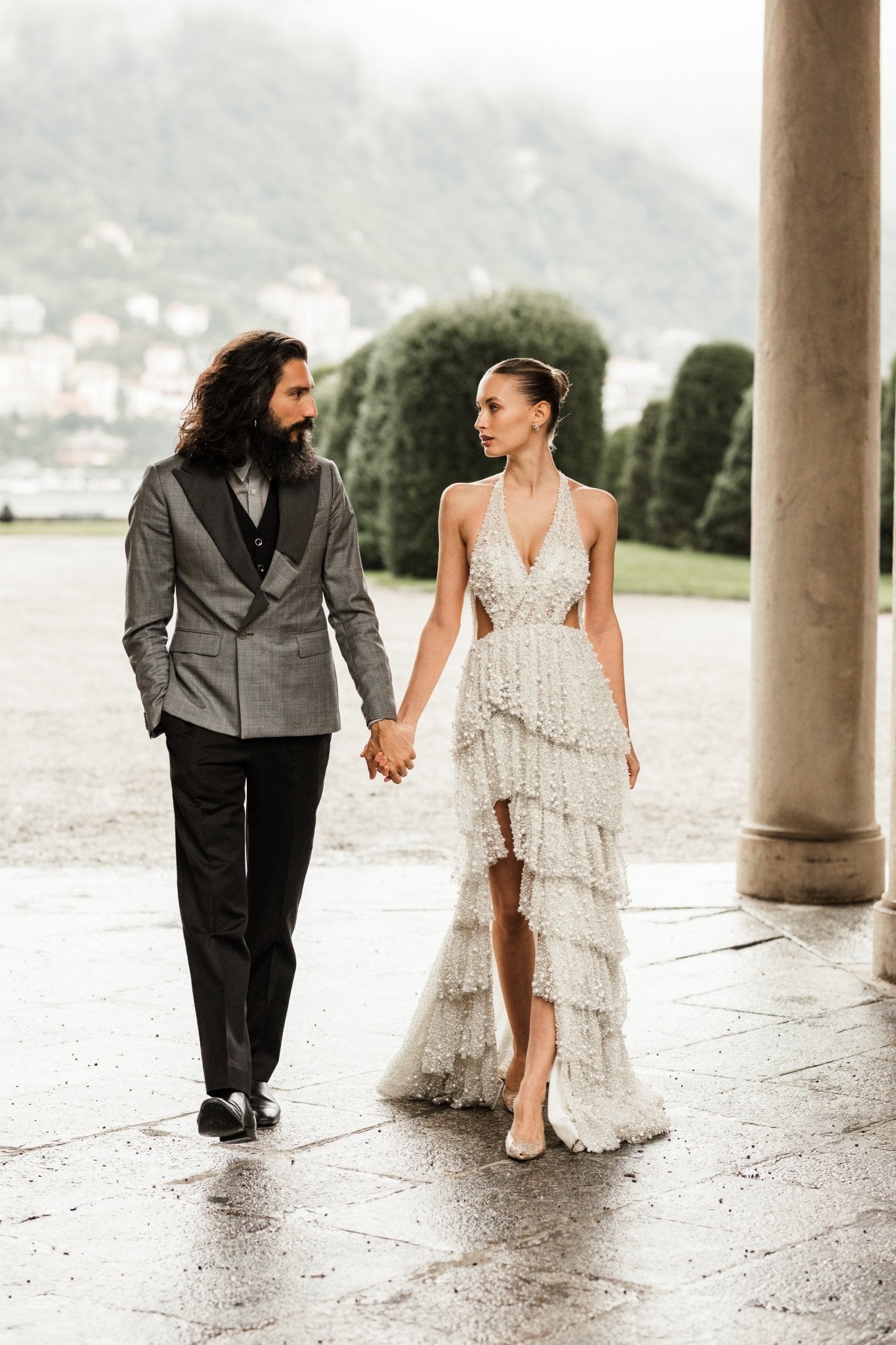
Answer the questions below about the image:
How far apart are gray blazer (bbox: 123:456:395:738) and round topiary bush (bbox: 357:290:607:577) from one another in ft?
80.2

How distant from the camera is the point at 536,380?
15.4ft

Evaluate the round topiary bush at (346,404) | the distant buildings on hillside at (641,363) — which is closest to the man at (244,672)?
the round topiary bush at (346,404)

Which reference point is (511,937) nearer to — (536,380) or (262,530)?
(262,530)

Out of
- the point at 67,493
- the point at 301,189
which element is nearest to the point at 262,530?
the point at 67,493

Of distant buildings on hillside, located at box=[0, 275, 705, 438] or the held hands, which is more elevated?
distant buildings on hillside, located at box=[0, 275, 705, 438]

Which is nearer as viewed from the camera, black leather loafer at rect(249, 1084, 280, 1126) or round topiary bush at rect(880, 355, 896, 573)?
black leather loafer at rect(249, 1084, 280, 1126)

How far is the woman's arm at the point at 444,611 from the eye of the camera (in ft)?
15.5

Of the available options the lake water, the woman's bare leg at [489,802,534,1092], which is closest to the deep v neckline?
the woman's bare leg at [489,802,534,1092]

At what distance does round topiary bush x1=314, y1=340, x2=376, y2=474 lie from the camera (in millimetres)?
35031

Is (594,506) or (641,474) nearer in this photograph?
(594,506)

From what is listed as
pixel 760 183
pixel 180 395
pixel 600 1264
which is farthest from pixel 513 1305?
pixel 180 395

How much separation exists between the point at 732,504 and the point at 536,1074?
3210cm

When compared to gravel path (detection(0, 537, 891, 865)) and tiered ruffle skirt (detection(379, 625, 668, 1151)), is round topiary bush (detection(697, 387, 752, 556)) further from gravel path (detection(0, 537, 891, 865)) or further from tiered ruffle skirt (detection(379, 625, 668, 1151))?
tiered ruffle skirt (detection(379, 625, 668, 1151))

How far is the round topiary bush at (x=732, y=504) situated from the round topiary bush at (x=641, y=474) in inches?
111
